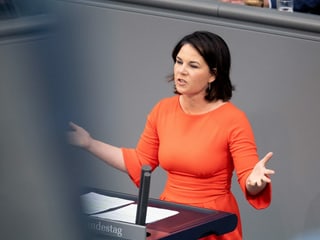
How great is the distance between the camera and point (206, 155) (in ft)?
11.5

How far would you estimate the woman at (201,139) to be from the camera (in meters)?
3.47

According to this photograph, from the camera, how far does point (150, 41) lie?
175 inches

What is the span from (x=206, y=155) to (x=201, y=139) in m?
0.07

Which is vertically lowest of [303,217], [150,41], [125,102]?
[303,217]

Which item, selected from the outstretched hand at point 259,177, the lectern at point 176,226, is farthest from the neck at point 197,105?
the lectern at point 176,226

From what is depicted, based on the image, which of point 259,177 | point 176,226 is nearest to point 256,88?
point 259,177

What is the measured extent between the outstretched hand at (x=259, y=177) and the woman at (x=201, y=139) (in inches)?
1.3

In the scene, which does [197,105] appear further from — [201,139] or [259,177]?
[259,177]

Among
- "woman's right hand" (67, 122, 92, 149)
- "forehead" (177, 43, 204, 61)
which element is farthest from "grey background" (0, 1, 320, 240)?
"woman's right hand" (67, 122, 92, 149)

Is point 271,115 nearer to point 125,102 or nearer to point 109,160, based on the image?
point 125,102

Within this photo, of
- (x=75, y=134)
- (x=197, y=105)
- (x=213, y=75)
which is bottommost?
(x=197, y=105)

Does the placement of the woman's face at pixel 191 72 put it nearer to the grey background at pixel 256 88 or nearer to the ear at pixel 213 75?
the ear at pixel 213 75

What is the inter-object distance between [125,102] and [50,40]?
3.76 metres

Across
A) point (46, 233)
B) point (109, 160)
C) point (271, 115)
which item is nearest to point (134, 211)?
point (109, 160)
